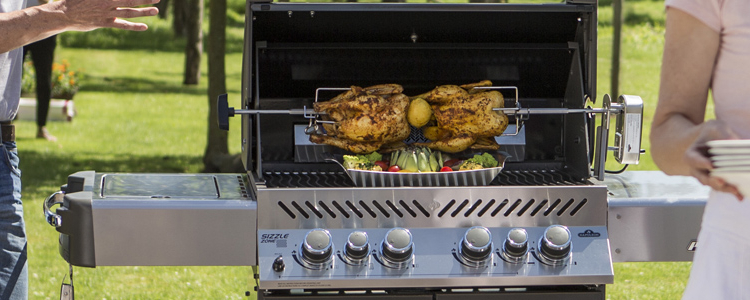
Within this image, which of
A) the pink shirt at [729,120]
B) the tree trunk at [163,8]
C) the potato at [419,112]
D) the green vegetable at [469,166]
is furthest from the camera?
the tree trunk at [163,8]

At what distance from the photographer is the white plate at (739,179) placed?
113 cm

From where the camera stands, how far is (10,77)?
268 centimetres

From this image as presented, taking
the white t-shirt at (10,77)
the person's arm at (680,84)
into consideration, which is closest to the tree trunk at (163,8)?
the white t-shirt at (10,77)

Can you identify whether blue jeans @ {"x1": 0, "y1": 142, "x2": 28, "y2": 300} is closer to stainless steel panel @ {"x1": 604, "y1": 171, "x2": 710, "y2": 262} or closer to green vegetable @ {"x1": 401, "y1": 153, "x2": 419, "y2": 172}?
green vegetable @ {"x1": 401, "y1": 153, "x2": 419, "y2": 172}

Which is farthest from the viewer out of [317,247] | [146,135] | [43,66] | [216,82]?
[146,135]

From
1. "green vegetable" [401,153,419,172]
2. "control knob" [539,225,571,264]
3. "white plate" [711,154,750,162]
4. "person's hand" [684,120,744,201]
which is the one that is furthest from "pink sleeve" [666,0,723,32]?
"green vegetable" [401,153,419,172]

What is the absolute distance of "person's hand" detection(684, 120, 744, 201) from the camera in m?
1.16

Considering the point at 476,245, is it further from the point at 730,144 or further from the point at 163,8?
the point at 163,8

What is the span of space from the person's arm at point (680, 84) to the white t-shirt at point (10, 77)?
2084 mm

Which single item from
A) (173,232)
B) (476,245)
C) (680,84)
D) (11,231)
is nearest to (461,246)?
(476,245)

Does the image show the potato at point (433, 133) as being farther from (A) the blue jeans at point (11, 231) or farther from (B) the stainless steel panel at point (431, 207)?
(A) the blue jeans at point (11, 231)

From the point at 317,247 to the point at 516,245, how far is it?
0.56 metres

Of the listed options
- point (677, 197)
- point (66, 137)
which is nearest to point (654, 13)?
point (66, 137)

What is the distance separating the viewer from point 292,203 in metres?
2.31
